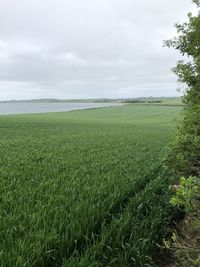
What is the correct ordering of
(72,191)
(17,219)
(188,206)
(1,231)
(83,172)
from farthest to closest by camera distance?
(83,172) → (72,191) → (17,219) → (1,231) → (188,206)

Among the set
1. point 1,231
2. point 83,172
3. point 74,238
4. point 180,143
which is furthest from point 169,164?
point 1,231

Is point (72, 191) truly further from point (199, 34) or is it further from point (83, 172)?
point (199, 34)

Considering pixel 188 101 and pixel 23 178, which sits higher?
pixel 188 101

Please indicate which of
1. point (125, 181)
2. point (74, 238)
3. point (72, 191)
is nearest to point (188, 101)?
point (125, 181)

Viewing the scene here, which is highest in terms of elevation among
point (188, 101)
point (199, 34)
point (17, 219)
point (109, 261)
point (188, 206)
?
point (199, 34)

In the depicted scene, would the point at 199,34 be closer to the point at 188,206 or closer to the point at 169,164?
the point at 169,164

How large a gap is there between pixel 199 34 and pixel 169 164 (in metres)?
4.24

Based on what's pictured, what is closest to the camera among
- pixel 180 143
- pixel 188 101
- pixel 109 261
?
pixel 109 261

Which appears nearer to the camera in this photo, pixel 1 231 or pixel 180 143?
pixel 1 231

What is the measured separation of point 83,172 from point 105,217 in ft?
12.1

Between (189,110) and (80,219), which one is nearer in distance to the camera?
(80,219)

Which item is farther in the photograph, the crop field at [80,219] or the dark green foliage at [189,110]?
the dark green foliage at [189,110]

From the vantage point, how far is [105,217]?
5.23 meters

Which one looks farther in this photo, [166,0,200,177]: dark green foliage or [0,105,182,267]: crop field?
[166,0,200,177]: dark green foliage
